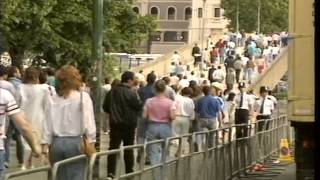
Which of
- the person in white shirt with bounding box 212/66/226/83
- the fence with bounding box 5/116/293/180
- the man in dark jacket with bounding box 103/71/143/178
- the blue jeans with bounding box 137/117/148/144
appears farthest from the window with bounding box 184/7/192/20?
the man in dark jacket with bounding box 103/71/143/178

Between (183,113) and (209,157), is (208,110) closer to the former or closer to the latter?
(183,113)

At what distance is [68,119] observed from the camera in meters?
10.2

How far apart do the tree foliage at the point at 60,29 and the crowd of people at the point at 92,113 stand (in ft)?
34.8

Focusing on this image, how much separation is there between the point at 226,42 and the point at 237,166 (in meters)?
41.2

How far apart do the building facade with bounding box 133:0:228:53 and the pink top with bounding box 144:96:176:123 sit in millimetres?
111662

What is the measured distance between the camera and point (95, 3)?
15227mm

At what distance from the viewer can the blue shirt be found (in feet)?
67.4

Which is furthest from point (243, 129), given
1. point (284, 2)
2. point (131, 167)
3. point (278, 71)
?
point (284, 2)

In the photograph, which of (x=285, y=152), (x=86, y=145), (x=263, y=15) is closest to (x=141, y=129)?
(x=285, y=152)

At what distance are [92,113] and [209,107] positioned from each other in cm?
1030

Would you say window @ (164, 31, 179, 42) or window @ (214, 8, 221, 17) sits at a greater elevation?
window @ (214, 8, 221, 17)

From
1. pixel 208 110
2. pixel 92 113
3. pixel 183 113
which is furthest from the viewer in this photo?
pixel 208 110

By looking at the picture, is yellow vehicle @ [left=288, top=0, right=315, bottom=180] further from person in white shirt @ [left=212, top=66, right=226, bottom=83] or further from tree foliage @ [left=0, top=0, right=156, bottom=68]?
person in white shirt @ [left=212, top=66, right=226, bottom=83]

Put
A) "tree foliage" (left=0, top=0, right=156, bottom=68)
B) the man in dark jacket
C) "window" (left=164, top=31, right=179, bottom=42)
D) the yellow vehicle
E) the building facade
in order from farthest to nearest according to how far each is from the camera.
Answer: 1. "window" (left=164, top=31, right=179, bottom=42)
2. the building facade
3. "tree foliage" (left=0, top=0, right=156, bottom=68)
4. the man in dark jacket
5. the yellow vehicle
